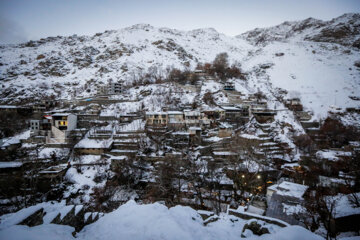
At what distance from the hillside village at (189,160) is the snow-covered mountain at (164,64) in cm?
1021

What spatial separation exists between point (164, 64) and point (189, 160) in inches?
2141

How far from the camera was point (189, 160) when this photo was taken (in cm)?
2114

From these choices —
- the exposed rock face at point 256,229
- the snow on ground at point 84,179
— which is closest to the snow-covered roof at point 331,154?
the exposed rock face at point 256,229

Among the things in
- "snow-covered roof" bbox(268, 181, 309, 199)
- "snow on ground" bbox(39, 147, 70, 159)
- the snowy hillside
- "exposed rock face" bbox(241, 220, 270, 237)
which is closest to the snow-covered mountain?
"snow on ground" bbox(39, 147, 70, 159)

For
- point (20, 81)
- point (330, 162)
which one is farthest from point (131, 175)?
point (20, 81)

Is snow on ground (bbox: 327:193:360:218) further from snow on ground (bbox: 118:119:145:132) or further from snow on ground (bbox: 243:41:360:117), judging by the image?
snow on ground (bbox: 243:41:360:117)

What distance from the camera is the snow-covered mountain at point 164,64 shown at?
44938 millimetres

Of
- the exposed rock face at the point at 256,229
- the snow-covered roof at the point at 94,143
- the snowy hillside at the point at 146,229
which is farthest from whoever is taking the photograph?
the snow-covered roof at the point at 94,143

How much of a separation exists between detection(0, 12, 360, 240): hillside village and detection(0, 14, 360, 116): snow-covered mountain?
1021 cm

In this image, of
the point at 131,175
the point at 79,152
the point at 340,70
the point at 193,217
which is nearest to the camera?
the point at 193,217

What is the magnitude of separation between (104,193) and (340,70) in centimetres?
7398

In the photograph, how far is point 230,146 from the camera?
2427 centimetres

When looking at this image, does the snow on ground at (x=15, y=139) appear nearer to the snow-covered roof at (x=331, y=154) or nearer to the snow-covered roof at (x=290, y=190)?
the snow-covered roof at (x=290, y=190)

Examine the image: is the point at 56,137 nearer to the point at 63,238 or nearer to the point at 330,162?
the point at 63,238
